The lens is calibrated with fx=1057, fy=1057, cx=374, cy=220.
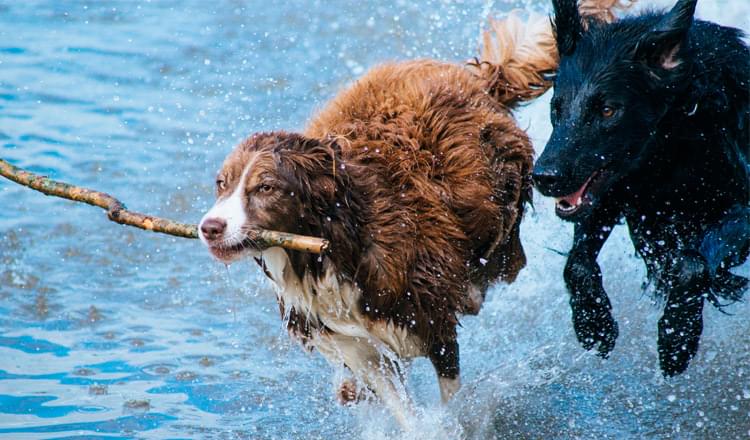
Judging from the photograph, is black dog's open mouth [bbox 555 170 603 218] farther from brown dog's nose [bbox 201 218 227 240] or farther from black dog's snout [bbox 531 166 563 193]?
brown dog's nose [bbox 201 218 227 240]

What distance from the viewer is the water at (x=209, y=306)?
5.29 metres

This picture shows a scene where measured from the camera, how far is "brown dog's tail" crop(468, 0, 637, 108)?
222 inches

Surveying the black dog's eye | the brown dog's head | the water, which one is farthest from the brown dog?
the black dog's eye

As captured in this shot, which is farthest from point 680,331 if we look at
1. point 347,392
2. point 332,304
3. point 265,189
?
point 265,189

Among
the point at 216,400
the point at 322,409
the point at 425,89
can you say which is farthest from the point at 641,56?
the point at 216,400

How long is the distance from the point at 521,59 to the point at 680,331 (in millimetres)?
1767

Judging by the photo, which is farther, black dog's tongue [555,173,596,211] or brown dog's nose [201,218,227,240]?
black dog's tongue [555,173,596,211]

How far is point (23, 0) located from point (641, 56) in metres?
9.52

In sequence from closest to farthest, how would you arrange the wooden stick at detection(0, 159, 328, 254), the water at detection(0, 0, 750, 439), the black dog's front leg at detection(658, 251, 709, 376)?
the wooden stick at detection(0, 159, 328, 254) → the black dog's front leg at detection(658, 251, 709, 376) → the water at detection(0, 0, 750, 439)

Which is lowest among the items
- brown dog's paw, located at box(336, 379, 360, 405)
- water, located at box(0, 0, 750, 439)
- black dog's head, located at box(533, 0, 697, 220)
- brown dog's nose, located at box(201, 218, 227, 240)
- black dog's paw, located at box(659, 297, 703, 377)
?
water, located at box(0, 0, 750, 439)

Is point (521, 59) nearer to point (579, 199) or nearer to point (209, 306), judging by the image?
point (579, 199)

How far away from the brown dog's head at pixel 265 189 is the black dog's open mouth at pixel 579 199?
A: 1.00 m

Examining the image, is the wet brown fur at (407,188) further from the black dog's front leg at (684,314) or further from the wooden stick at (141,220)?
the black dog's front leg at (684,314)

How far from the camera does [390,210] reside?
4.67 m
